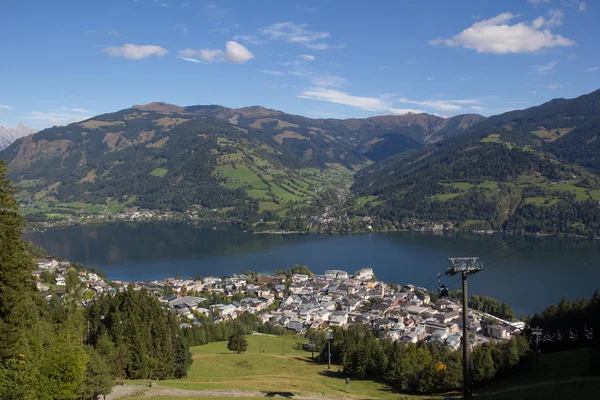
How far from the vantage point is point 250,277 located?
69500 mm

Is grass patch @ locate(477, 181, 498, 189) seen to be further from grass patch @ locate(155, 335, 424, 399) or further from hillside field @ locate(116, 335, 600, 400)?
hillside field @ locate(116, 335, 600, 400)

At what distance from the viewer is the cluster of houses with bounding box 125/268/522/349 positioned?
45.5m

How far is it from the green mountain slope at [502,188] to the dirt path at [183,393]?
98025 mm

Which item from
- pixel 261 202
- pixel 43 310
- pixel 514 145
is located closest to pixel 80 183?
pixel 261 202

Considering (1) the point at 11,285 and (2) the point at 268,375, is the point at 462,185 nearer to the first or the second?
(2) the point at 268,375

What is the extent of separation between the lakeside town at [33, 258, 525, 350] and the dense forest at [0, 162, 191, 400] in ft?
58.0

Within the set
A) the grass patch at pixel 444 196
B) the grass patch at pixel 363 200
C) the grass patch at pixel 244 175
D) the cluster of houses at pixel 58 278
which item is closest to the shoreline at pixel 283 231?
the grass patch at pixel 444 196

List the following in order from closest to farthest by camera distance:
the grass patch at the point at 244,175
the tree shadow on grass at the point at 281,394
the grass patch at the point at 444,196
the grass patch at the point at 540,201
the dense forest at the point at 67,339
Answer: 1. the dense forest at the point at 67,339
2. the tree shadow on grass at the point at 281,394
3. the grass patch at the point at 540,201
4. the grass patch at the point at 444,196
5. the grass patch at the point at 244,175

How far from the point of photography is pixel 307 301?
6019 cm

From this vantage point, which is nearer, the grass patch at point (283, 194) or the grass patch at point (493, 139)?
the grass patch at point (283, 194)

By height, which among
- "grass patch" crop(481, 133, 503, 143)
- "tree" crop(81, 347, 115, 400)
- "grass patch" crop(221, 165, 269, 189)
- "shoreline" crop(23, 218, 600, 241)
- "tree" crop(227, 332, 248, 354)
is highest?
"grass patch" crop(481, 133, 503, 143)

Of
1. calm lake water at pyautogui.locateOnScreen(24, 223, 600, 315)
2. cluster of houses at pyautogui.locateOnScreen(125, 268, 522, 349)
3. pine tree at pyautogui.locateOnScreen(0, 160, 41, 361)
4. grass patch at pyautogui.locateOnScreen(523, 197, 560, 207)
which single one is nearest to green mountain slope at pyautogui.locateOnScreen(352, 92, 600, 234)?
grass patch at pyautogui.locateOnScreen(523, 197, 560, 207)

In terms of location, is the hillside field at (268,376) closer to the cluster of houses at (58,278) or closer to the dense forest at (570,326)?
the dense forest at (570,326)

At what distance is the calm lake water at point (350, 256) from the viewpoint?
63469mm
